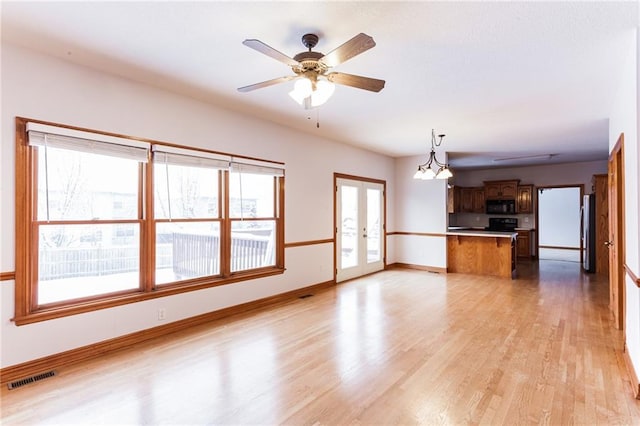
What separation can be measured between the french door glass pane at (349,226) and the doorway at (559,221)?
7.37 metres

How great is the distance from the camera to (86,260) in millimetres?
3135

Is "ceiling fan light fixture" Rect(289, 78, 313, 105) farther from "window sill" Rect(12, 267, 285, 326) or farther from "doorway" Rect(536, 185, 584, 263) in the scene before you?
"doorway" Rect(536, 185, 584, 263)

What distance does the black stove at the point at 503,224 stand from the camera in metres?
9.23

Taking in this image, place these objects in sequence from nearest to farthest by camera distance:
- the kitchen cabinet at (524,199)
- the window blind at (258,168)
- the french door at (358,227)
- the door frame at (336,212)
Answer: the window blind at (258,168), the door frame at (336,212), the french door at (358,227), the kitchen cabinet at (524,199)

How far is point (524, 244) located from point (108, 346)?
9686 mm

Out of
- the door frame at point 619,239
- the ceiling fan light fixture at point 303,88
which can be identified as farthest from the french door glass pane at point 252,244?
the door frame at point 619,239

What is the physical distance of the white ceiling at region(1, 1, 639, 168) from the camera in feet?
7.11

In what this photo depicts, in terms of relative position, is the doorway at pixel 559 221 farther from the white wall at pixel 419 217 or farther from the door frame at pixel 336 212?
the door frame at pixel 336 212

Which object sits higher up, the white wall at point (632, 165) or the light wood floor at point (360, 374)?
the white wall at point (632, 165)

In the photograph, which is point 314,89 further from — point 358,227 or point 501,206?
point 501,206

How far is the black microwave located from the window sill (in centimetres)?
752

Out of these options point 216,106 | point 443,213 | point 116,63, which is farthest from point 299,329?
point 443,213

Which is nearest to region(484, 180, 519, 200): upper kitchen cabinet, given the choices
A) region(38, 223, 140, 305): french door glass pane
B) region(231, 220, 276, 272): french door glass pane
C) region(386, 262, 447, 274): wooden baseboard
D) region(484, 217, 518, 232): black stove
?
region(484, 217, 518, 232): black stove

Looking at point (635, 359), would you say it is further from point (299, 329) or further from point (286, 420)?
point (299, 329)
